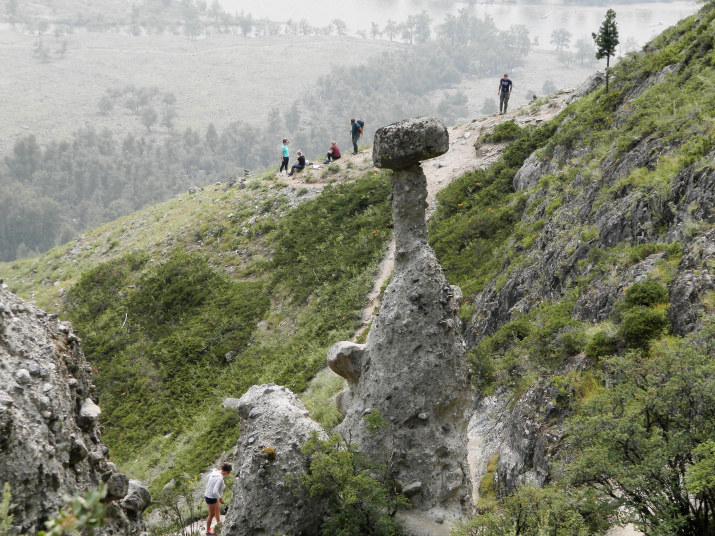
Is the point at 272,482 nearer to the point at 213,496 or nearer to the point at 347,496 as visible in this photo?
the point at 347,496

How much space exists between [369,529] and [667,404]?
11.1ft

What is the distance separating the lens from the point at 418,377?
25.2 ft

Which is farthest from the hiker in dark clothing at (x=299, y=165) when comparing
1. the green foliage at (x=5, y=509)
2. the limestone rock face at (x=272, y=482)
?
the green foliage at (x=5, y=509)

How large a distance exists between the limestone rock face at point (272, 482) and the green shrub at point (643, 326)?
4.83m

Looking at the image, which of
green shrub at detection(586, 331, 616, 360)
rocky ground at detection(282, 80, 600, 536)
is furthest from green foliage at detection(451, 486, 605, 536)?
rocky ground at detection(282, 80, 600, 536)

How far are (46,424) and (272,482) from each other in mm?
2446

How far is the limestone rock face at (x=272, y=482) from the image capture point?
7.09 m

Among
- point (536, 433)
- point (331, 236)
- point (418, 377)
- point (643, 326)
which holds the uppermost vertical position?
point (418, 377)

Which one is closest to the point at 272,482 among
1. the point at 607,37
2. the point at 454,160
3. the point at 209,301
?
the point at 209,301

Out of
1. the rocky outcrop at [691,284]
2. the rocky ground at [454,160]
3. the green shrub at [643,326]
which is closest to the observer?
the rocky outcrop at [691,284]

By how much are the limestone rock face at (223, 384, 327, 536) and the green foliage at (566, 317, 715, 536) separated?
2.95m

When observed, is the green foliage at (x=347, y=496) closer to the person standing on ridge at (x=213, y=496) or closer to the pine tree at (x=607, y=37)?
the person standing on ridge at (x=213, y=496)

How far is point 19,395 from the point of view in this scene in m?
6.12

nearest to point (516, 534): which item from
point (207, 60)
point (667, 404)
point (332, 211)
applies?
point (667, 404)
